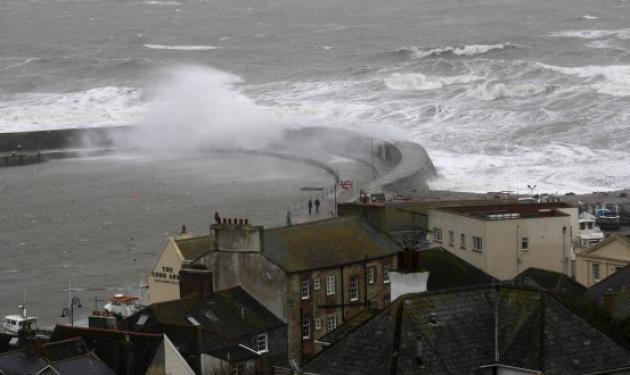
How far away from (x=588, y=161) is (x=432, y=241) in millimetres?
32283

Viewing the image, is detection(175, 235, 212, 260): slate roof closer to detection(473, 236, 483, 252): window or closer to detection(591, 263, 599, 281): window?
detection(473, 236, 483, 252): window

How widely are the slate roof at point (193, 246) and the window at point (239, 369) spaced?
531 centimetres

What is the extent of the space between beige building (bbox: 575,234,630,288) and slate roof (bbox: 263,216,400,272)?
4.26 meters

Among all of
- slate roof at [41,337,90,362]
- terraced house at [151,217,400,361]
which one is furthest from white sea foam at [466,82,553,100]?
slate roof at [41,337,90,362]

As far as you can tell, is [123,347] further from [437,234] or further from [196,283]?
[437,234]

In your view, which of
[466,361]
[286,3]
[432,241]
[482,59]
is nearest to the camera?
[466,361]

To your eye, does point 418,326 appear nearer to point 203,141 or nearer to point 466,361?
point 466,361

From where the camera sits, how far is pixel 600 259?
32.8 metres

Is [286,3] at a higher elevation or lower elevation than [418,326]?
higher

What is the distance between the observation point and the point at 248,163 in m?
73.1

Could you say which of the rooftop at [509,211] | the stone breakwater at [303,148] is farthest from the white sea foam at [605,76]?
the rooftop at [509,211]

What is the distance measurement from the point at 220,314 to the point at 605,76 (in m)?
70.6

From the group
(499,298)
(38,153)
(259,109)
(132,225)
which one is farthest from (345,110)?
(499,298)

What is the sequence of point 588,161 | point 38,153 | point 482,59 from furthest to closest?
point 482,59 < point 38,153 < point 588,161
